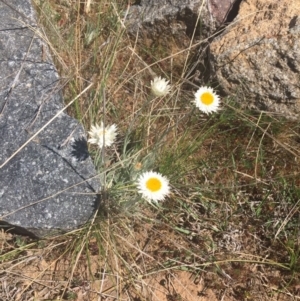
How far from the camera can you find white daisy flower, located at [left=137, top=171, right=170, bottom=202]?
1.82 meters

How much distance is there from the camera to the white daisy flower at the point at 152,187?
5.98 feet

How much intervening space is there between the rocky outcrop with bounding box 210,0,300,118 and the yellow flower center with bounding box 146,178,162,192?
0.72 metres

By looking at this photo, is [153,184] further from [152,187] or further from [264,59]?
[264,59]

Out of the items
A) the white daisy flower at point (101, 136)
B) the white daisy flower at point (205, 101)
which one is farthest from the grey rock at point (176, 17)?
the white daisy flower at point (101, 136)

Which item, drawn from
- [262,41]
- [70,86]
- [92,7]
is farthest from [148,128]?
[92,7]

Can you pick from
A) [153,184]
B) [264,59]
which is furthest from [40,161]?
[264,59]

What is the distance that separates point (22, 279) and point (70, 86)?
2.68ft

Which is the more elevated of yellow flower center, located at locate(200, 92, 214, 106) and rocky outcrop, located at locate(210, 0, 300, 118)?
rocky outcrop, located at locate(210, 0, 300, 118)

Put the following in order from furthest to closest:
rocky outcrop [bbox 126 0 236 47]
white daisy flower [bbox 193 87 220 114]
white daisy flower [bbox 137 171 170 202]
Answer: rocky outcrop [bbox 126 0 236 47], white daisy flower [bbox 193 87 220 114], white daisy flower [bbox 137 171 170 202]

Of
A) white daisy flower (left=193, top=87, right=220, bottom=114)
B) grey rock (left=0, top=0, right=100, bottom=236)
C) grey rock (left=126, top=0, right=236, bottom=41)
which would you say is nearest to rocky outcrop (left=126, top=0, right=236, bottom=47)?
grey rock (left=126, top=0, right=236, bottom=41)

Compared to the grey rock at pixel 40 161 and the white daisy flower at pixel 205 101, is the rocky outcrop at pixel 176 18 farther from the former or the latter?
the grey rock at pixel 40 161

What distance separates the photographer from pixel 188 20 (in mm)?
2605

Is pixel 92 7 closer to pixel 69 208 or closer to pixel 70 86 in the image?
pixel 70 86

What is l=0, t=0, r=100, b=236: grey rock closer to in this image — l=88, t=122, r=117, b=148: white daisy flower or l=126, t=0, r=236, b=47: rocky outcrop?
l=88, t=122, r=117, b=148: white daisy flower
